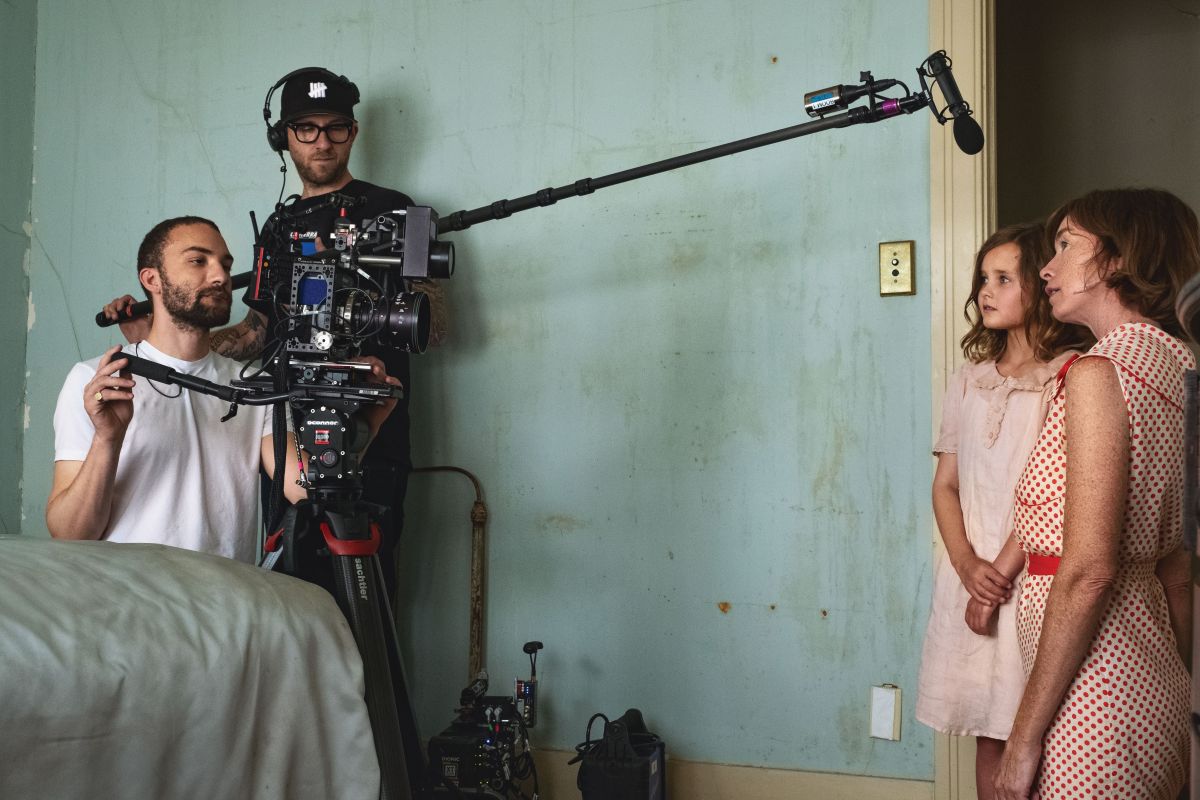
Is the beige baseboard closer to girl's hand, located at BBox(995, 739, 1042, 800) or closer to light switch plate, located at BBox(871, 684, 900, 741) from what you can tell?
light switch plate, located at BBox(871, 684, 900, 741)

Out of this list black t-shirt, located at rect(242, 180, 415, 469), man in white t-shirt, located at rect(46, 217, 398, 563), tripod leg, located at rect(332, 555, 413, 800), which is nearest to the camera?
tripod leg, located at rect(332, 555, 413, 800)

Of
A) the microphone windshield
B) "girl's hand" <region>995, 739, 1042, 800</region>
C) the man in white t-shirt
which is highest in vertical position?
the microphone windshield

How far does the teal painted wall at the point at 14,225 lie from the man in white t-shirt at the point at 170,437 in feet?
3.88

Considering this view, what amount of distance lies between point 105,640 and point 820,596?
166cm

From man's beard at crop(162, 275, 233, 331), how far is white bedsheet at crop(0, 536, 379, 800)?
860 mm

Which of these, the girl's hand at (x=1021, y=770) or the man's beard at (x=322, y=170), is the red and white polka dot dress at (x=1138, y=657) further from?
the man's beard at (x=322, y=170)

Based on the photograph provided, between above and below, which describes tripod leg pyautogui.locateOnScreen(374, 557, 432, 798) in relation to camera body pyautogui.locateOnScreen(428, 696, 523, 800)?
above

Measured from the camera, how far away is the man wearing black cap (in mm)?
2477

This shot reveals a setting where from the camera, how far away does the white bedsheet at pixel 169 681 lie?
1.05 m

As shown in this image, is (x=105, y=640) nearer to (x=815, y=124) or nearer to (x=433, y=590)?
(x=815, y=124)

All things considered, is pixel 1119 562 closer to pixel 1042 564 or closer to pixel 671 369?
pixel 1042 564

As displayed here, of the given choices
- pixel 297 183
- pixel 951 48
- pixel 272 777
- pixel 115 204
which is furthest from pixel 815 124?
pixel 115 204

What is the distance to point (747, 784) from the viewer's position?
241cm

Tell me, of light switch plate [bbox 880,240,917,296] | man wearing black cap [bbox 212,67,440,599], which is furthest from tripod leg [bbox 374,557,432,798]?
light switch plate [bbox 880,240,917,296]
